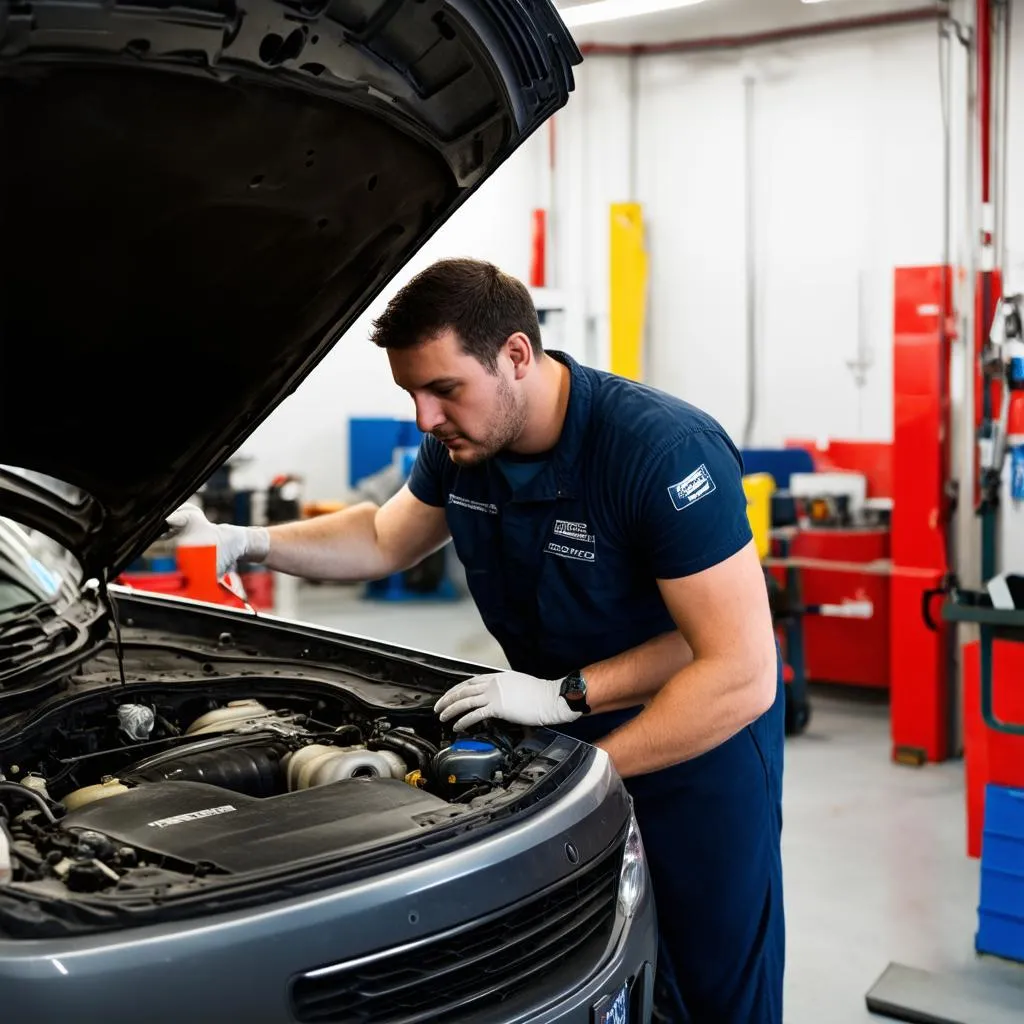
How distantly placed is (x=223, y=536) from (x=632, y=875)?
1217 mm

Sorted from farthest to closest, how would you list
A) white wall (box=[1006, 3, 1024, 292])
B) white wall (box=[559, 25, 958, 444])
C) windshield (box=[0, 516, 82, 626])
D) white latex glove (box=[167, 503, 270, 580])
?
white wall (box=[559, 25, 958, 444]) < white wall (box=[1006, 3, 1024, 292]) < white latex glove (box=[167, 503, 270, 580]) < windshield (box=[0, 516, 82, 626])

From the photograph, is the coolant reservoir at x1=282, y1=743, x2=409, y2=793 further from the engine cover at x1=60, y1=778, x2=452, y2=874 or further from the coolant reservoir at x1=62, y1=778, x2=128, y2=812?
the coolant reservoir at x1=62, y1=778, x2=128, y2=812

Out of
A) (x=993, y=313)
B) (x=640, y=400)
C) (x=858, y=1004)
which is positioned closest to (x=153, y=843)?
(x=640, y=400)

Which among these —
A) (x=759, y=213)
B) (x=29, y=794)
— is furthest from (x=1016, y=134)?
(x=29, y=794)

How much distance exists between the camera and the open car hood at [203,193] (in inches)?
60.6

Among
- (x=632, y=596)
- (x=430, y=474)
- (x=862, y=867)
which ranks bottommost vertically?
(x=862, y=867)

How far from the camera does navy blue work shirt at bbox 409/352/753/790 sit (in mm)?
2078

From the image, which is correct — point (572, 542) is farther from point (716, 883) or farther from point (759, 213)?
point (759, 213)

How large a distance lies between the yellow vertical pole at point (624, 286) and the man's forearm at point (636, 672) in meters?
5.72

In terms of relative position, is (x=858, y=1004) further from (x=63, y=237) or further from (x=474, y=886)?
(x=63, y=237)

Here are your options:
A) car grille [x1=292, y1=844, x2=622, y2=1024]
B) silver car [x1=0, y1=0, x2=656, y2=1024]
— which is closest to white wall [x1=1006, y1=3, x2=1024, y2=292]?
silver car [x1=0, y1=0, x2=656, y2=1024]

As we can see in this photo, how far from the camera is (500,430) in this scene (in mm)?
2129

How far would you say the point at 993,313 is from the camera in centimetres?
460

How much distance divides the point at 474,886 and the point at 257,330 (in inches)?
41.6
